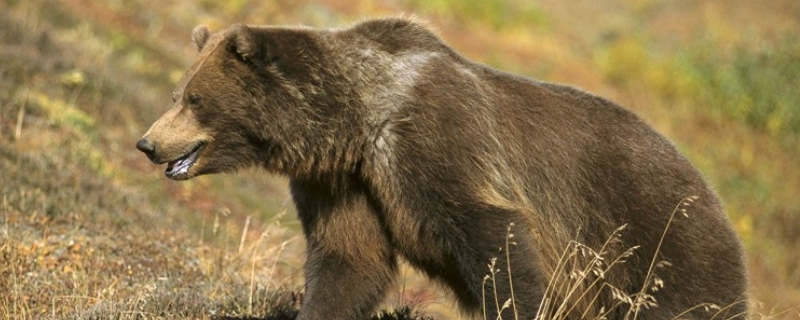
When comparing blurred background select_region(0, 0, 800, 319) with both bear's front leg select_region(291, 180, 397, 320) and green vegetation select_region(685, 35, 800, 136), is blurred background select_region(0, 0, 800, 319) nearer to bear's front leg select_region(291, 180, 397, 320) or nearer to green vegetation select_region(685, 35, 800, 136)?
green vegetation select_region(685, 35, 800, 136)

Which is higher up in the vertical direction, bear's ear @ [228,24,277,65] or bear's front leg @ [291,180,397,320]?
bear's ear @ [228,24,277,65]

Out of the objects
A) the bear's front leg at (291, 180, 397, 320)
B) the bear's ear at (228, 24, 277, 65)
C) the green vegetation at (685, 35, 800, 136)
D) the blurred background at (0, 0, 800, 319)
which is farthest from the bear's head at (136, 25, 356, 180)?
the green vegetation at (685, 35, 800, 136)

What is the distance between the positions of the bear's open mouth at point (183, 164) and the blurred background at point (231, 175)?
72 centimetres

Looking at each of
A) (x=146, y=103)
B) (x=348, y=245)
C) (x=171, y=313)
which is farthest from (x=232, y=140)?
(x=146, y=103)

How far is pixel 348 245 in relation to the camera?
539 cm

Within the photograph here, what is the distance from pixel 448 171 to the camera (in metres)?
4.91

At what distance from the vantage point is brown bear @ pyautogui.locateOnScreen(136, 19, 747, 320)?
498cm

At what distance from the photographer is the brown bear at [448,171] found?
16.4ft

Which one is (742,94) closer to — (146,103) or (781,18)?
(781,18)

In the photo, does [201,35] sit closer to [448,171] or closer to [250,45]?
[250,45]

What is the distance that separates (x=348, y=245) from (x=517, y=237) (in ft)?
2.95

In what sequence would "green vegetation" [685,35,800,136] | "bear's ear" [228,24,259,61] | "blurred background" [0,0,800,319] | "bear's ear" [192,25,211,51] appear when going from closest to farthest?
"bear's ear" [228,24,259,61] → "bear's ear" [192,25,211,51] → "blurred background" [0,0,800,319] → "green vegetation" [685,35,800,136]

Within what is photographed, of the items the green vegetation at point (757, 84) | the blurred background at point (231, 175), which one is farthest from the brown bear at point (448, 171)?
the green vegetation at point (757, 84)

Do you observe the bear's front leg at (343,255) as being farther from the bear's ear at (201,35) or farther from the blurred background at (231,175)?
the bear's ear at (201,35)
